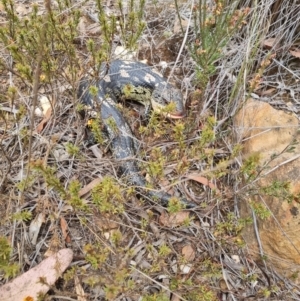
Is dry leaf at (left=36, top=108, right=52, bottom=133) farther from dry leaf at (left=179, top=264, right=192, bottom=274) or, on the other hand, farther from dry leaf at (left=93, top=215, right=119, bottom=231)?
dry leaf at (left=179, top=264, right=192, bottom=274)

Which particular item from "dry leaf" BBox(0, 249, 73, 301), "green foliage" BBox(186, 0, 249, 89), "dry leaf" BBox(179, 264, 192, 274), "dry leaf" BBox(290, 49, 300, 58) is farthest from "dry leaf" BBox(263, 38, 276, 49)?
"dry leaf" BBox(0, 249, 73, 301)

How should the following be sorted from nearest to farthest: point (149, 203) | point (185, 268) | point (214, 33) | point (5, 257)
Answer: point (5, 257)
point (185, 268)
point (149, 203)
point (214, 33)

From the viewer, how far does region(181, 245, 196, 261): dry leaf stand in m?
2.76

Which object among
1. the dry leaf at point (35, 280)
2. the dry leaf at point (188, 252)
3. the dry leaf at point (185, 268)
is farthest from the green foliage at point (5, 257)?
the dry leaf at point (188, 252)

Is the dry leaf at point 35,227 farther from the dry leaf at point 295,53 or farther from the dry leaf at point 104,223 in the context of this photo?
the dry leaf at point 295,53

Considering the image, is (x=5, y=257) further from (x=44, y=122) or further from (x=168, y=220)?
(x=44, y=122)

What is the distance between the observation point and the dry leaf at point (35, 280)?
2.40m

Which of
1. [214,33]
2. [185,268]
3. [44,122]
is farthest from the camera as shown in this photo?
[44,122]

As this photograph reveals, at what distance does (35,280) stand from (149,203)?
2.91 feet

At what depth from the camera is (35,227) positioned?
2715mm

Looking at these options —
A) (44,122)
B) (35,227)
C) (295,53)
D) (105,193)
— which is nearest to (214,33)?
(295,53)

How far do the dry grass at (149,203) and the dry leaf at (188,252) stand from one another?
0.02 meters

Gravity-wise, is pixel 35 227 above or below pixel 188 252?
above

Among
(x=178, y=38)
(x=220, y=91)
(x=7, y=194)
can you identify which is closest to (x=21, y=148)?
(x=7, y=194)
